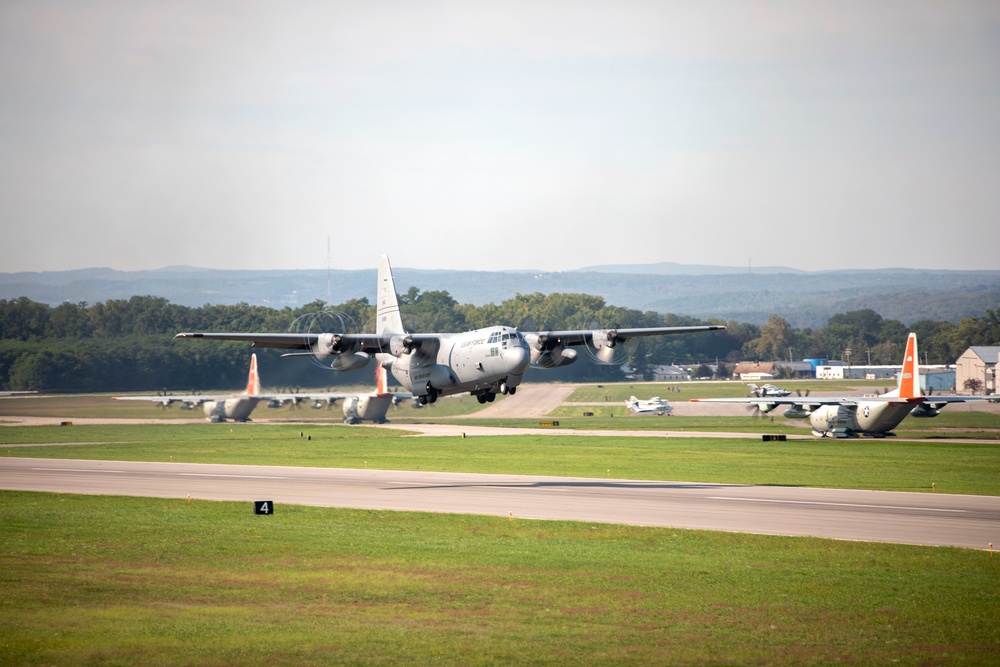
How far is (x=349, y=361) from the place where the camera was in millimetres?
53906

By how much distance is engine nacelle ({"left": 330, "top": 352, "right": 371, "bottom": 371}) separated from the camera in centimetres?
5375

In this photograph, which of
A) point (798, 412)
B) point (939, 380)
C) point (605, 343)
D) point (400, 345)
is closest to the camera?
point (605, 343)

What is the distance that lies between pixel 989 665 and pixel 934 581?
7824 mm

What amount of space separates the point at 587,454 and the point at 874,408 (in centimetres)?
2742

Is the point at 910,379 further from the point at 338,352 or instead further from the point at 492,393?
the point at 338,352

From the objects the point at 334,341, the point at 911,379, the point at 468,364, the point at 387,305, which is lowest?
the point at 911,379

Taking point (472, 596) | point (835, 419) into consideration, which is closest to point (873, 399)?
point (835, 419)

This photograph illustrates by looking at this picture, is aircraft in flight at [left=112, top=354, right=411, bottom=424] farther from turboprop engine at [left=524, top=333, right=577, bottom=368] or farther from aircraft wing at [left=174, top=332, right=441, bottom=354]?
turboprop engine at [left=524, top=333, right=577, bottom=368]

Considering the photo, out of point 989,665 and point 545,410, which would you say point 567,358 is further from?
point 545,410

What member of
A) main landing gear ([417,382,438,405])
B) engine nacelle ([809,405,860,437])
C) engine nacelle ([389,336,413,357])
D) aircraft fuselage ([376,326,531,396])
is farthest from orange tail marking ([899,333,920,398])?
engine nacelle ([389,336,413,357])

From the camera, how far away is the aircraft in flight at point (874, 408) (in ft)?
262

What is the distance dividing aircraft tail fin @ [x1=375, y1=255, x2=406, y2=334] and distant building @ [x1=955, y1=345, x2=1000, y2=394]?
361 ft

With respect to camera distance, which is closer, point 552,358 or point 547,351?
point 552,358

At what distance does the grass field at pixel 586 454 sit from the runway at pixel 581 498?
4.77m
